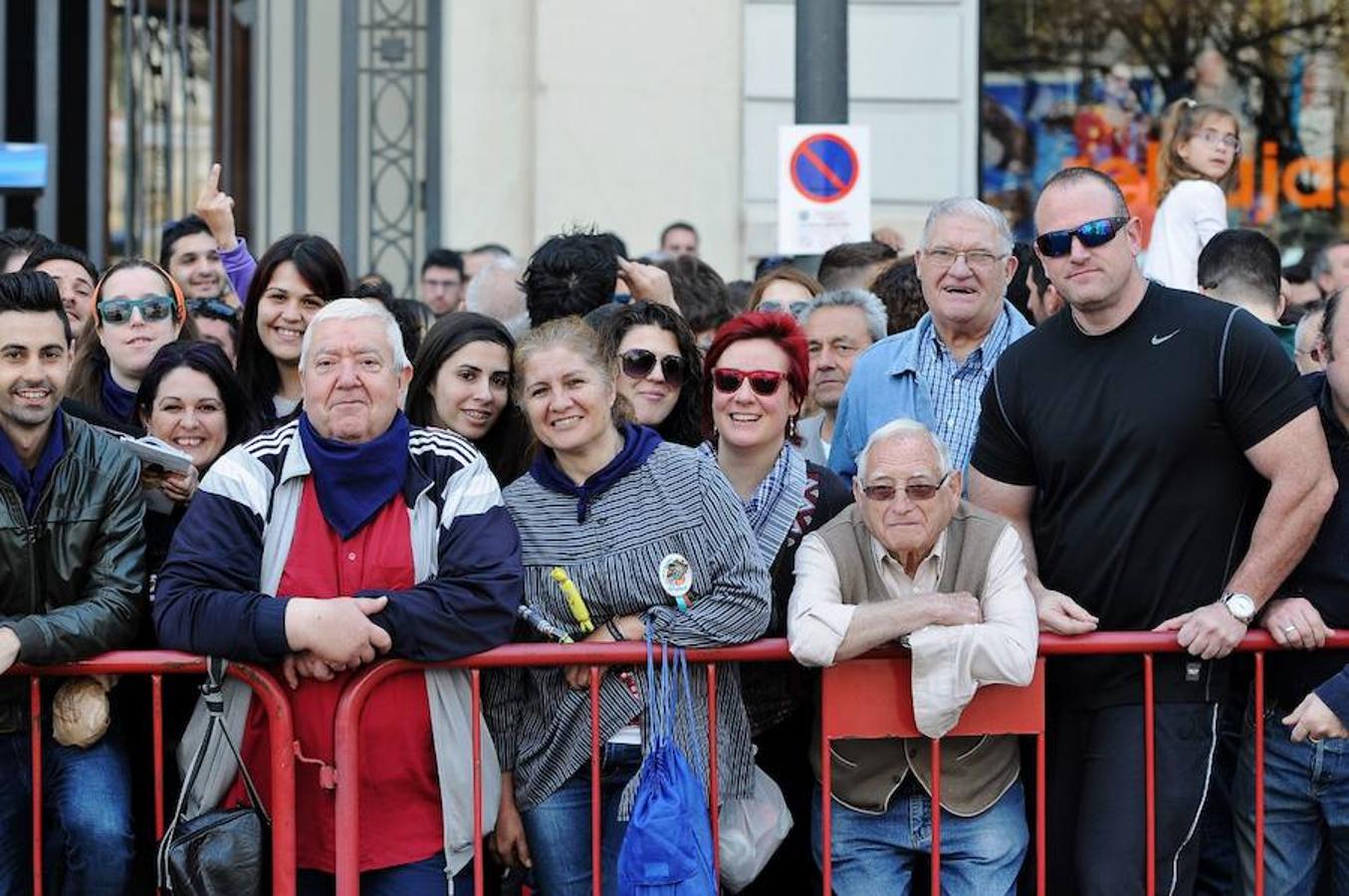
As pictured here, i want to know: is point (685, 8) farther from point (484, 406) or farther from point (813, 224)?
point (484, 406)

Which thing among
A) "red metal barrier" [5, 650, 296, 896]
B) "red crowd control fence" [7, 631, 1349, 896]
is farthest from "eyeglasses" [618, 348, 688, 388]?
"red metal barrier" [5, 650, 296, 896]

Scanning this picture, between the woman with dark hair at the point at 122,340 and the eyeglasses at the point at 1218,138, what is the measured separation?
4.27m

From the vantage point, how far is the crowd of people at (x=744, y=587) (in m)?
4.79

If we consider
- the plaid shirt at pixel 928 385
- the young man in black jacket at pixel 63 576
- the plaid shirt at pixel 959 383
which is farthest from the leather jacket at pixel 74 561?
the plaid shirt at pixel 959 383

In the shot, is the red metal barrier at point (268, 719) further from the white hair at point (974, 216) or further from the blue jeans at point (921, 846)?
the white hair at point (974, 216)

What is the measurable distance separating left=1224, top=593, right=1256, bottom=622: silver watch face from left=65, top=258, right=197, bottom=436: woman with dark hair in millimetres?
3176

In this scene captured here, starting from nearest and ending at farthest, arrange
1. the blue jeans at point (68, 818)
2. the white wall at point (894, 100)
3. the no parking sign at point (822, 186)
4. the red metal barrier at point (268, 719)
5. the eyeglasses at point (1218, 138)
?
the red metal barrier at point (268, 719), the blue jeans at point (68, 818), the eyeglasses at point (1218, 138), the no parking sign at point (822, 186), the white wall at point (894, 100)

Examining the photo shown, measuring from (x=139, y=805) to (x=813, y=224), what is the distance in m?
4.57

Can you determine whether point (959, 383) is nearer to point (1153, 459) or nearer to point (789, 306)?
point (1153, 459)

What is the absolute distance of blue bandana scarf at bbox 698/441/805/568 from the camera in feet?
17.0

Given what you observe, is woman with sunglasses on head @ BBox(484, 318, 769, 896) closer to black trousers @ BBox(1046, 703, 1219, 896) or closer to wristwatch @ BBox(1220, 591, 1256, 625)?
black trousers @ BBox(1046, 703, 1219, 896)

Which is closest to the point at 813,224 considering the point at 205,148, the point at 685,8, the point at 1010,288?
the point at 1010,288

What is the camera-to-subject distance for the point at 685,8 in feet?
37.8

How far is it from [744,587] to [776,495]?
465 mm
